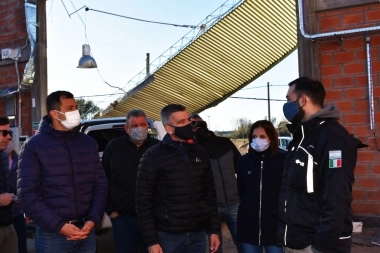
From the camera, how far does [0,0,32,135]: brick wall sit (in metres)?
8.92

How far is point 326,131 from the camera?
117 inches

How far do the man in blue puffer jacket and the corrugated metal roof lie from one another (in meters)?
10.8

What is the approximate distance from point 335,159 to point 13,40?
777 cm

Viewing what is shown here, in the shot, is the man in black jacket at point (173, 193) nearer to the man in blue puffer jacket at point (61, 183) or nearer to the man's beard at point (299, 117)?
the man in blue puffer jacket at point (61, 183)

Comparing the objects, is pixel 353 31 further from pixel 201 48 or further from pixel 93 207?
pixel 201 48

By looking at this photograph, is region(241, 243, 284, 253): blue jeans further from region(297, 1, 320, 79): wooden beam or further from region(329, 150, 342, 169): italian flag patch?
region(297, 1, 320, 79): wooden beam

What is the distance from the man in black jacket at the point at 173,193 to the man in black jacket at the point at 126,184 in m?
0.99

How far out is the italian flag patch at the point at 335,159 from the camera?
285cm

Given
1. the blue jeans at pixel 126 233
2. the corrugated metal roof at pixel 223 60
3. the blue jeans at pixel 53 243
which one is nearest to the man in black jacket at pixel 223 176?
the blue jeans at pixel 126 233

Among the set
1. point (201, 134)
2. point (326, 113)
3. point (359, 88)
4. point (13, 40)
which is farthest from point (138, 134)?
point (13, 40)

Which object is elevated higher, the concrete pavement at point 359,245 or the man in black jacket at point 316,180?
the man in black jacket at point 316,180

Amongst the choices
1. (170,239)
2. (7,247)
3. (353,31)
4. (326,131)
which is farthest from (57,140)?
(353,31)

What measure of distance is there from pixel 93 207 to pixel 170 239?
653 millimetres

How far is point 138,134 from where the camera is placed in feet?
15.4
